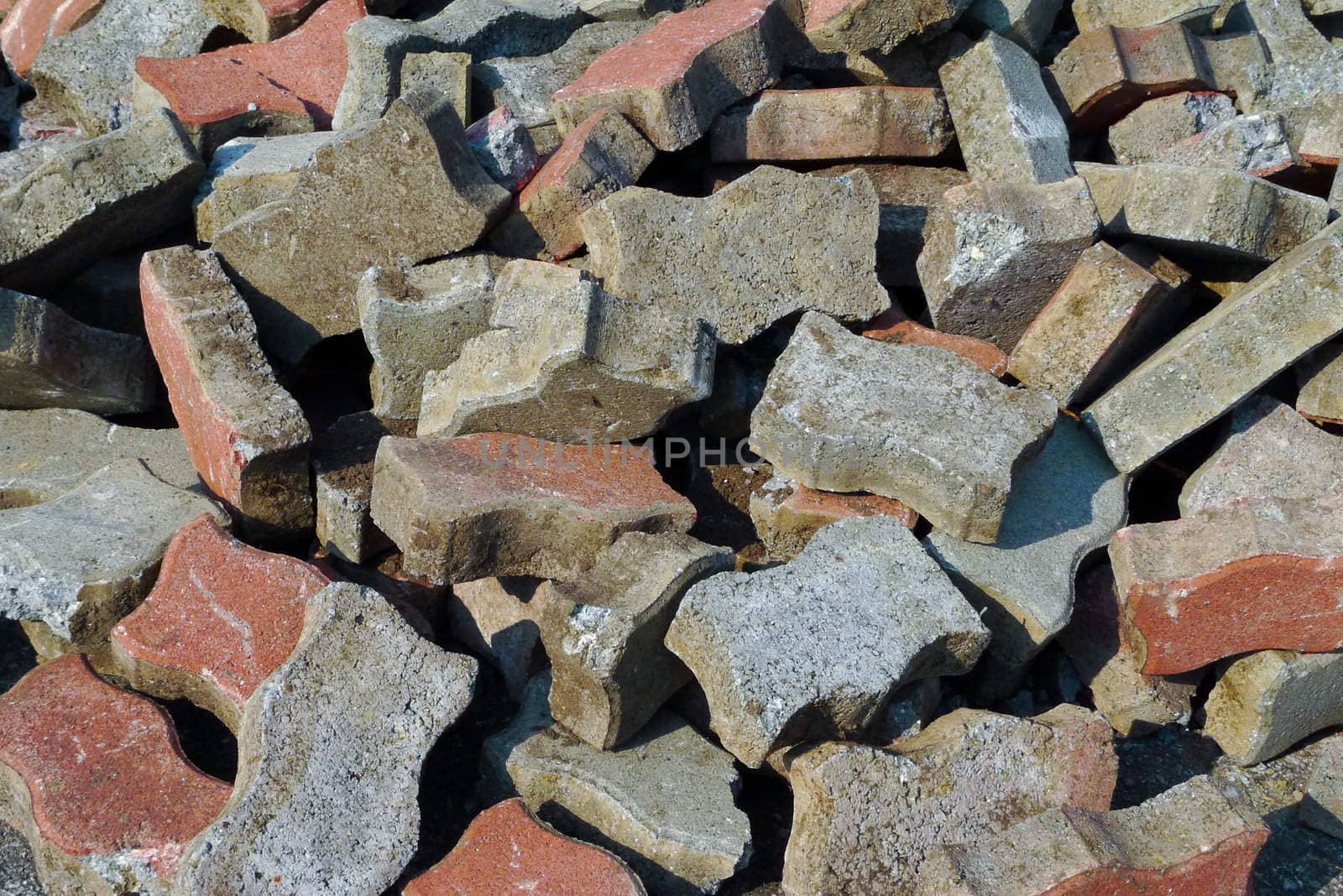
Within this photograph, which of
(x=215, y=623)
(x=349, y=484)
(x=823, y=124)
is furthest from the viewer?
(x=823, y=124)

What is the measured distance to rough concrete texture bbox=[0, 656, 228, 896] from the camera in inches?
95.0

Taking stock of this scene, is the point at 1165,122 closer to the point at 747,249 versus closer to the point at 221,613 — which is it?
the point at 747,249

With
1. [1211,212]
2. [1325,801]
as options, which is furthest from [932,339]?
[1325,801]

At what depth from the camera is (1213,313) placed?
3.25 metres

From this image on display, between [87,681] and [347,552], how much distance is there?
695 mm

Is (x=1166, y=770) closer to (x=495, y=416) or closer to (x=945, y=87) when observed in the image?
(x=495, y=416)

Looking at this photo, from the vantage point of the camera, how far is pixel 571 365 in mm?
2855

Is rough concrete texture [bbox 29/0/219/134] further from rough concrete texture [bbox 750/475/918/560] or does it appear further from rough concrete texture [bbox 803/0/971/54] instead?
rough concrete texture [bbox 750/475/918/560]

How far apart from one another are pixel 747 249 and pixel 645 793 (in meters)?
1.54

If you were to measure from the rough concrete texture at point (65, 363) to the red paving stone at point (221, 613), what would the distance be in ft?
2.77

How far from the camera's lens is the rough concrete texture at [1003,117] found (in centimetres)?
361

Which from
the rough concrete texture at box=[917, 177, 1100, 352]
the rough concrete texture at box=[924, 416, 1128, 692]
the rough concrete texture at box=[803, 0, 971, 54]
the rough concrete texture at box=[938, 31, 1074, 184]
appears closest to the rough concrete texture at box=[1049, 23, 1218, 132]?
the rough concrete texture at box=[938, 31, 1074, 184]

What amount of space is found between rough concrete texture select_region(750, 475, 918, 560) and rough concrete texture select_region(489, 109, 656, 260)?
101 cm

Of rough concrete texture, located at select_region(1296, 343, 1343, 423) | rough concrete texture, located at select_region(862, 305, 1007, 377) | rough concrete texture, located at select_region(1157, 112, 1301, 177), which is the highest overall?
rough concrete texture, located at select_region(1157, 112, 1301, 177)
